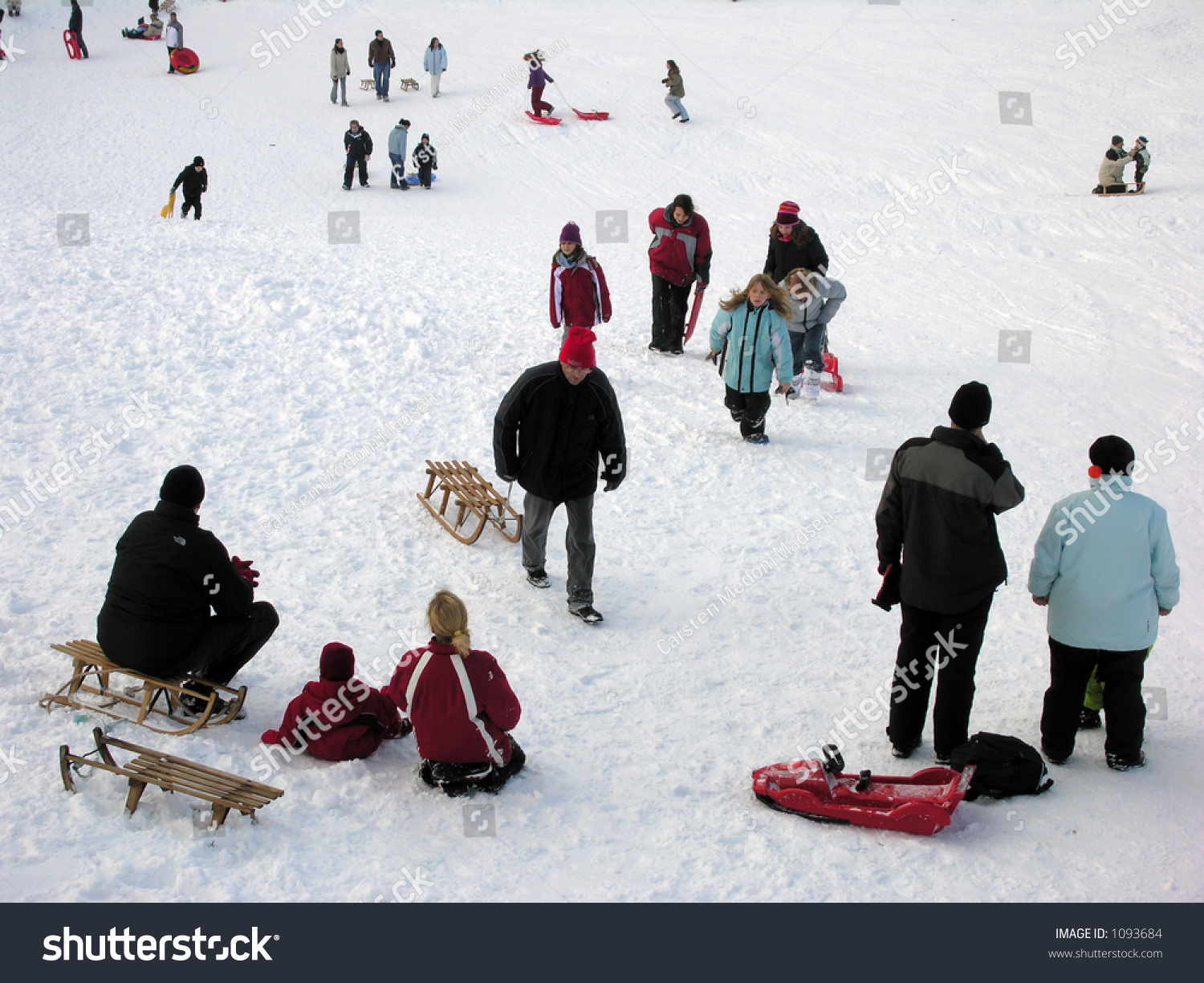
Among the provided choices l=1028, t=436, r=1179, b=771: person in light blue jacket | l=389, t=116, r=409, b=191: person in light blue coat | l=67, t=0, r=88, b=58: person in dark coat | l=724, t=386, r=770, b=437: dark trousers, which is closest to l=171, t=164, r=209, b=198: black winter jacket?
l=389, t=116, r=409, b=191: person in light blue coat

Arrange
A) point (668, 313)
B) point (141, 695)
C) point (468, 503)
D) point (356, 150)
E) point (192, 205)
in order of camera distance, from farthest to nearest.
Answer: point (356, 150) < point (192, 205) < point (668, 313) < point (468, 503) < point (141, 695)

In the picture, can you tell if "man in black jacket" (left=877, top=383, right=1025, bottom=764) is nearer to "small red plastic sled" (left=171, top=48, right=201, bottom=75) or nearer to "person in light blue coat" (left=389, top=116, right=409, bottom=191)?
"person in light blue coat" (left=389, top=116, right=409, bottom=191)

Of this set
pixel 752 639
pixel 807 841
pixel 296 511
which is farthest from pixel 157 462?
pixel 807 841

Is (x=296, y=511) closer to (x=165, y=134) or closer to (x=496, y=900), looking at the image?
(x=496, y=900)

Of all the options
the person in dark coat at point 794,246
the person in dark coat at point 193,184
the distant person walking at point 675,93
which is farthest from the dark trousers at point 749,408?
the distant person walking at point 675,93

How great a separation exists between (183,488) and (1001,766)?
13.6 ft

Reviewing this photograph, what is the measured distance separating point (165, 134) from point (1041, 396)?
18510mm

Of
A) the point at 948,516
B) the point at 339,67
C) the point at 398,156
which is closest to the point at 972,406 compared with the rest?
the point at 948,516

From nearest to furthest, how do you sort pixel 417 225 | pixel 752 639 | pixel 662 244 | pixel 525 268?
pixel 752 639, pixel 662 244, pixel 525 268, pixel 417 225

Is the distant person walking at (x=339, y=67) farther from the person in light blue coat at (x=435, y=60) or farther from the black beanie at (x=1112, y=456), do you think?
the black beanie at (x=1112, y=456)

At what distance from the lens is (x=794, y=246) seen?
10.1 metres

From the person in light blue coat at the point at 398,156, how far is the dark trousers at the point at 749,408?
1270 centimetres

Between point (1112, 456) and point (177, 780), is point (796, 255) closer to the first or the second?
point (1112, 456)

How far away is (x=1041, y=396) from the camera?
10781mm
